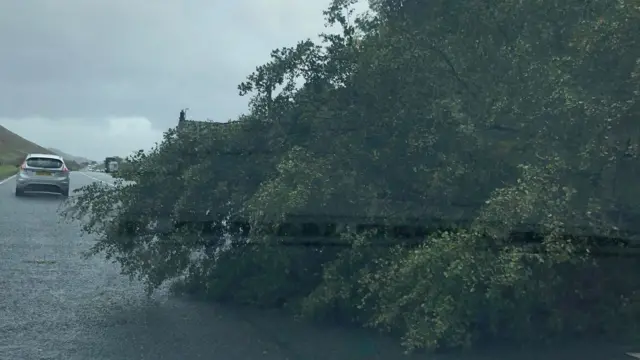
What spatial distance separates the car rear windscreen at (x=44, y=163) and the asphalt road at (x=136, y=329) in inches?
675

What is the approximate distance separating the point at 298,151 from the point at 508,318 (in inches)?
122

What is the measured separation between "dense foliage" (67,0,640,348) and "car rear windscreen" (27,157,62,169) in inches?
739

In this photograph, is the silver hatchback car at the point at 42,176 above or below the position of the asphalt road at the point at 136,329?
above

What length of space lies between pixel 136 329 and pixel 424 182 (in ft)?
11.7

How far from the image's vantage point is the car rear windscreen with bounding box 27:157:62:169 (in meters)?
30.2

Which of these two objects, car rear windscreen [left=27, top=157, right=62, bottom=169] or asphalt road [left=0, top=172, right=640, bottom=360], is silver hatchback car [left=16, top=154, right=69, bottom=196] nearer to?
car rear windscreen [left=27, top=157, right=62, bottom=169]

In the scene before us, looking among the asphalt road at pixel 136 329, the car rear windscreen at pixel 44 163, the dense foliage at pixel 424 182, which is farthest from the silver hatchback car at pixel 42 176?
the dense foliage at pixel 424 182

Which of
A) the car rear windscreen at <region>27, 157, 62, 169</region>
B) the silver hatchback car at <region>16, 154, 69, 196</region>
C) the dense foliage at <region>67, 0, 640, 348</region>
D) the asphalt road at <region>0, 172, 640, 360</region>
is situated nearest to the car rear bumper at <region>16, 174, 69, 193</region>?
the silver hatchback car at <region>16, 154, 69, 196</region>

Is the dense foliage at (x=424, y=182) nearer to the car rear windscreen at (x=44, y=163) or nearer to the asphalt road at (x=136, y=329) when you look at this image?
the asphalt road at (x=136, y=329)

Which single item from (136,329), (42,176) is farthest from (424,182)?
(42,176)

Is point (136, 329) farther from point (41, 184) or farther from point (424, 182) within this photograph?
point (41, 184)

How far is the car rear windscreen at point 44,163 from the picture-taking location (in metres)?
30.2

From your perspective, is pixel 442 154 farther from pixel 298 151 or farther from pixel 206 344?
pixel 206 344

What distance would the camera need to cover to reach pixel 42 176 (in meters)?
30.1
